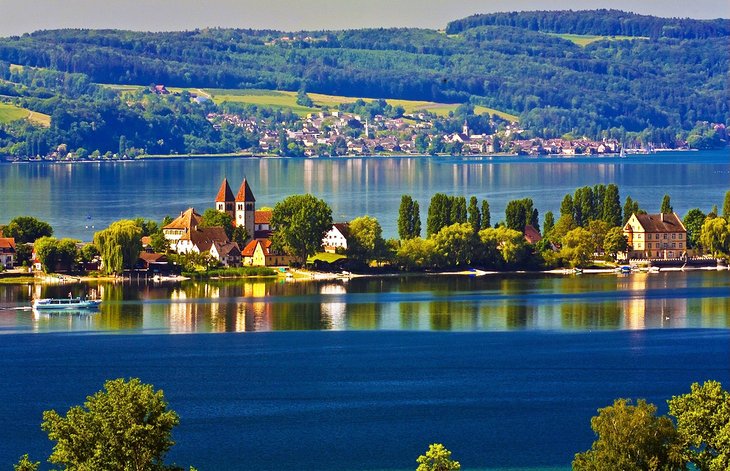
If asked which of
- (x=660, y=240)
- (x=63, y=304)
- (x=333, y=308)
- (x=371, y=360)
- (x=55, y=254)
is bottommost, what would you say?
(x=371, y=360)

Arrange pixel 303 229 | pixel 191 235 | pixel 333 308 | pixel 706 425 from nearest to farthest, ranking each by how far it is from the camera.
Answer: pixel 706 425 < pixel 333 308 < pixel 303 229 < pixel 191 235

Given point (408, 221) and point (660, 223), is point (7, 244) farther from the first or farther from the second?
point (660, 223)

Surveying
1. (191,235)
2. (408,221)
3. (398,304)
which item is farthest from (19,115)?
(398,304)

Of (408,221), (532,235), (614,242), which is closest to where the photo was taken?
(614,242)

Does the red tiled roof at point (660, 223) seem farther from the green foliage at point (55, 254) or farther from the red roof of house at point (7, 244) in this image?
the red roof of house at point (7, 244)

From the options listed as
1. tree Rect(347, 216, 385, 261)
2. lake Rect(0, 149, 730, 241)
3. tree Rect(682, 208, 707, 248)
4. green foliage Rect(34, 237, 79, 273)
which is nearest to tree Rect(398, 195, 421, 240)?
tree Rect(347, 216, 385, 261)

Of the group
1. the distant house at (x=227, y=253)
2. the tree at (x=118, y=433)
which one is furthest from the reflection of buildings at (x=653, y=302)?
the tree at (x=118, y=433)

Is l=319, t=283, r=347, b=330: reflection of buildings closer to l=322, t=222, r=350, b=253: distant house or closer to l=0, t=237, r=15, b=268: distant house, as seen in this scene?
l=322, t=222, r=350, b=253: distant house
